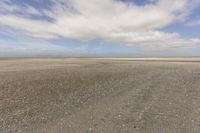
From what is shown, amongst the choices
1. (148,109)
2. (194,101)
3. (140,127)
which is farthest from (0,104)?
(194,101)

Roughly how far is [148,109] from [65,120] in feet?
14.0

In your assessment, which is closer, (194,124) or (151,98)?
(194,124)

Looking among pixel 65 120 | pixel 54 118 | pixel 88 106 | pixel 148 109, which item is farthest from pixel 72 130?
pixel 148 109

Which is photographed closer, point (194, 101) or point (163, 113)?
point (163, 113)

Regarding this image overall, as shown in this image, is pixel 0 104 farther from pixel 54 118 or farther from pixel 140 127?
pixel 140 127

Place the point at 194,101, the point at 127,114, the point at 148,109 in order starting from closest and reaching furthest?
1. the point at 127,114
2. the point at 148,109
3. the point at 194,101

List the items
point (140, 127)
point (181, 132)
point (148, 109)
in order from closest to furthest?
Answer: point (181, 132) → point (140, 127) → point (148, 109)

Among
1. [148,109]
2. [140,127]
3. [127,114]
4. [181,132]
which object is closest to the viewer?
[181,132]

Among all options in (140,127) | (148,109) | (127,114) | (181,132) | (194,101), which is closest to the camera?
(181,132)

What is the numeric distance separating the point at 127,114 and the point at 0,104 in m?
7.44

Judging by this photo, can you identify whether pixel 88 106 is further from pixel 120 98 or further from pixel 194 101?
pixel 194 101

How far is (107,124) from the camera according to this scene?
579 centimetres

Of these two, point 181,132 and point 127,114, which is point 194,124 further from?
point 127,114

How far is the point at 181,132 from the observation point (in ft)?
16.9
